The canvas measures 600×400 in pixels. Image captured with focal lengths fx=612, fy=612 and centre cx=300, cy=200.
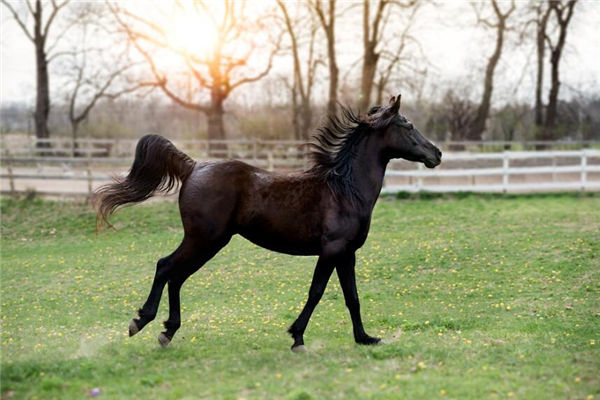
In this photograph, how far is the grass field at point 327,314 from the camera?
16.5ft

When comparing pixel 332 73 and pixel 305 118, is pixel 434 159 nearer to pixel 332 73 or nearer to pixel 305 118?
pixel 332 73

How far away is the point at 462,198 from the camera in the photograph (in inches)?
753

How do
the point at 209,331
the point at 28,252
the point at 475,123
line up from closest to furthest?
the point at 209,331
the point at 28,252
the point at 475,123

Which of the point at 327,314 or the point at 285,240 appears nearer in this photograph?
the point at 285,240

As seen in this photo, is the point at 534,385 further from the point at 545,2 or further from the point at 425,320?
the point at 545,2

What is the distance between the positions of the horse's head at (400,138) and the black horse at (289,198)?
11 mm

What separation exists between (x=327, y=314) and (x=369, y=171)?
2.58m

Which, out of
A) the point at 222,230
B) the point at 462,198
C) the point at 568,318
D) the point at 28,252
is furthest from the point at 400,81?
the point at 222,230

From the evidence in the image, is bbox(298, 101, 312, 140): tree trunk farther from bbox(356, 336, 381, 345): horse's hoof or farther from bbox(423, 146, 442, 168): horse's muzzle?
bbox(356, 336, 381, 345): horse's hoof

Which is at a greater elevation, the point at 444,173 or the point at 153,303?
the point at 444,173

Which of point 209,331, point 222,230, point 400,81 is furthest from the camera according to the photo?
→ point 400,81

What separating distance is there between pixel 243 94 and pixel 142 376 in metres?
29.6

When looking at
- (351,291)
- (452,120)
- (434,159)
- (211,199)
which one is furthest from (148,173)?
(452,120)

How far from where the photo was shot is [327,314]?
26.9ft
